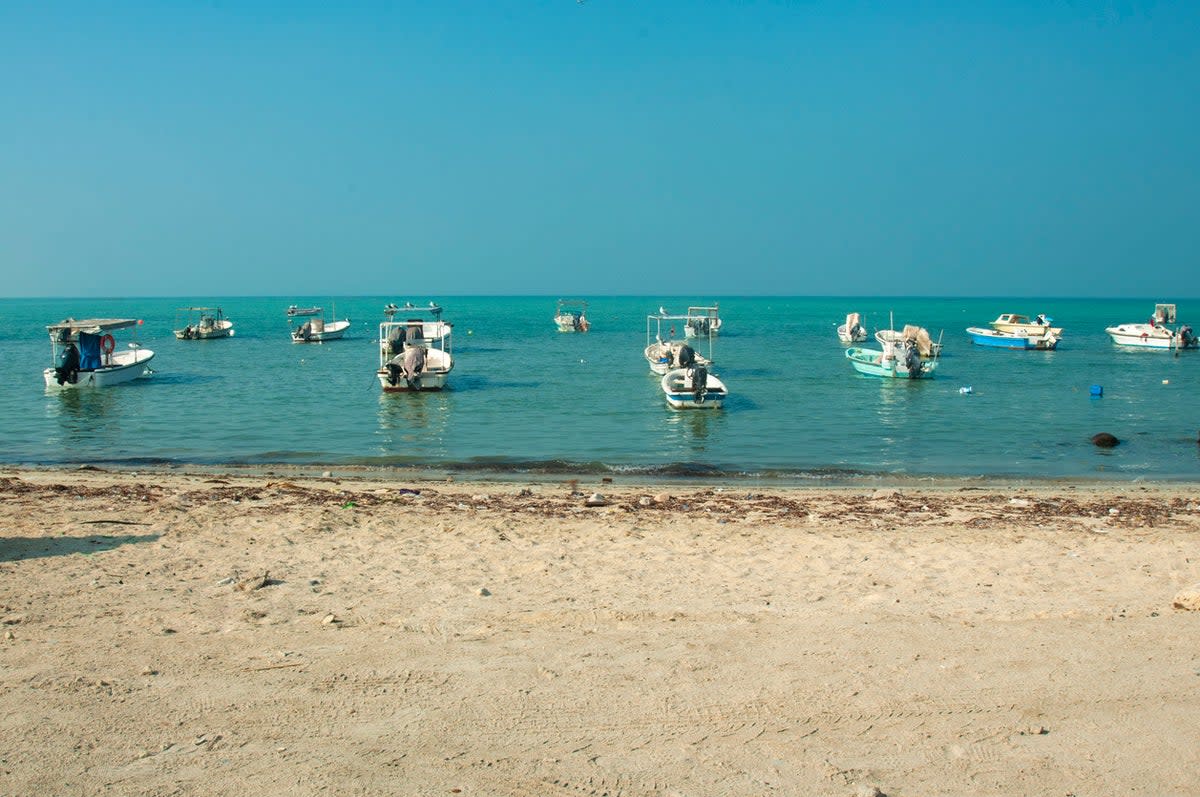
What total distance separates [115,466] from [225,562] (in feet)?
38.3

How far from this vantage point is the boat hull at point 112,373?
34094 millimetres

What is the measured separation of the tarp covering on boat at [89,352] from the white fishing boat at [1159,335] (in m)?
55.5

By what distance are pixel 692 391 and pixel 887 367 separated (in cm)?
1353

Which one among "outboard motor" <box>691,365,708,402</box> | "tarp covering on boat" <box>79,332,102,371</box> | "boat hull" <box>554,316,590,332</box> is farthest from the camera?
"boat hull" <box>554,316,590,332</box>

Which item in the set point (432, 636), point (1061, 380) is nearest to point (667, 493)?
point (432, 636)

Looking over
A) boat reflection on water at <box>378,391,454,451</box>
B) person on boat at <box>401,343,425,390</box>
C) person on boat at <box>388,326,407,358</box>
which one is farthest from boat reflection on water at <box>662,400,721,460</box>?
person on boat at <box>388,326,407,358</box>

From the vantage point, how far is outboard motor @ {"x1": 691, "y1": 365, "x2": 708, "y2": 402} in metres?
28.7

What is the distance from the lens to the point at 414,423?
27.1m

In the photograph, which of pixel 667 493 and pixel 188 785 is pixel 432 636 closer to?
pixel 188 785

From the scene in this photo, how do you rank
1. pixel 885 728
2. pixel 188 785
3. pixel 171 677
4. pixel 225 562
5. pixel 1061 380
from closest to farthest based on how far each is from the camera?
pixel 188 785 → pixel 885 728 → pixel 171 677 → pixel 225 562 → pixel 1061 380

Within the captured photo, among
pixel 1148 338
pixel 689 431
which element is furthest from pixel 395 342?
pixel 1148 338

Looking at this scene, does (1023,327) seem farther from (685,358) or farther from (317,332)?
(317,332)

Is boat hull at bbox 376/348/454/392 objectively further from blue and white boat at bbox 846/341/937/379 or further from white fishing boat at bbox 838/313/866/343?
white fishing boat at bbox 838/313/866/343

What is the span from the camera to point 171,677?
21.7 ft
